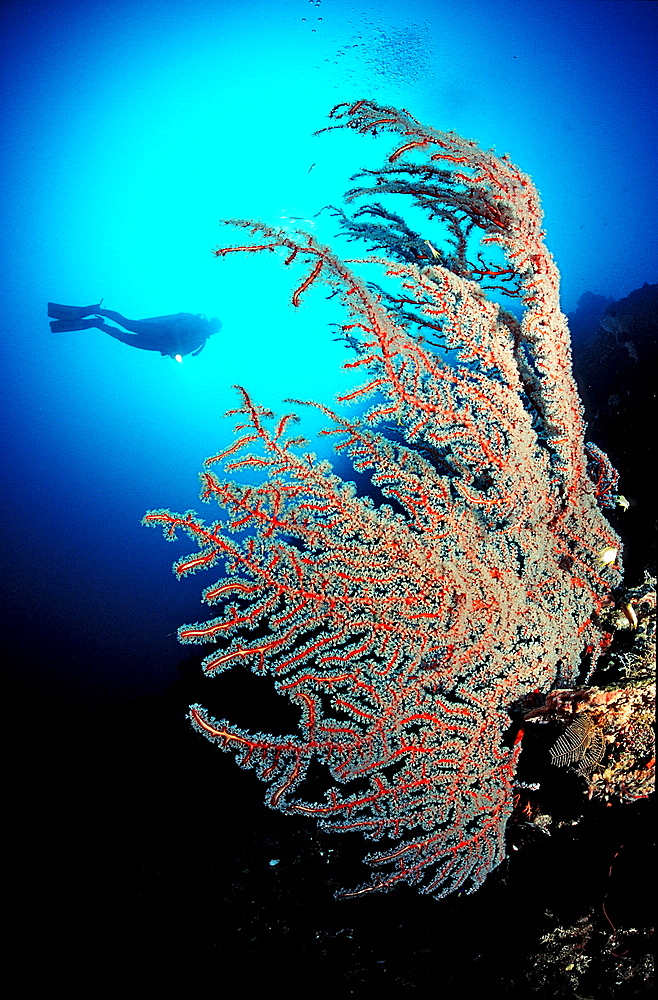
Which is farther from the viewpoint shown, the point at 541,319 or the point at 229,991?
the point at 229,991

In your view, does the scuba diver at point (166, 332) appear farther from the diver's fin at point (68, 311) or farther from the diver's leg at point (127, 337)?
the diver's fin at point (68, 311)

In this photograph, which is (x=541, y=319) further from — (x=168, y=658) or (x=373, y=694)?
(x=168, y=658)

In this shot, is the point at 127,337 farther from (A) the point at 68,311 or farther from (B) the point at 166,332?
(A) the point at 68,311

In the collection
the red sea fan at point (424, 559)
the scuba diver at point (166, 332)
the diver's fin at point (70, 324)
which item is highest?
the diver's fin at point (70, 324)

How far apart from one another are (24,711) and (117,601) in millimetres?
19584

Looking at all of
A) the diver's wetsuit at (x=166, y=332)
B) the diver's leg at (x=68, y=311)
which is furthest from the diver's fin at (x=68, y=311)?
the diver's wetsuit at (x=166, y=332)

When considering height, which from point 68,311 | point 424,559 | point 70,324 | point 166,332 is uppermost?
point 68,311

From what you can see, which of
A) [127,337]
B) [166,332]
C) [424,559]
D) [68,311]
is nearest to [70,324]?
[68,311]

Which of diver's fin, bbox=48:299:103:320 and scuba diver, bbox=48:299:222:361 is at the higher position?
diver's fin, bbox=48:299:103:320

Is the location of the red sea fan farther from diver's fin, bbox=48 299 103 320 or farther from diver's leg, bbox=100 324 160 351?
diver's leg, bbox=100 324 160 351

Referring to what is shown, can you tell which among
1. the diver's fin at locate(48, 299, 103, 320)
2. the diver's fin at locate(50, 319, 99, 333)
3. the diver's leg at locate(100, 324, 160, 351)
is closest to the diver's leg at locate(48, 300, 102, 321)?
the diver's fin at locate(48, 299, 103, 320)

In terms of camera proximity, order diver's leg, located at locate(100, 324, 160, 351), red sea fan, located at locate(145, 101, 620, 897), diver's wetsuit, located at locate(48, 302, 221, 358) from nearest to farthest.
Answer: red sea fan, located at locate(145, 101, 620, 897) < diver's leg, located at locate(100, 324, 160, 351) < diver's wetsuit, located at locate(48, 302, 221, 358)

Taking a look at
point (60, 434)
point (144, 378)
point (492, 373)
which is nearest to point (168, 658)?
point (492, 373)

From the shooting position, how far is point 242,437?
2176 millimetres
